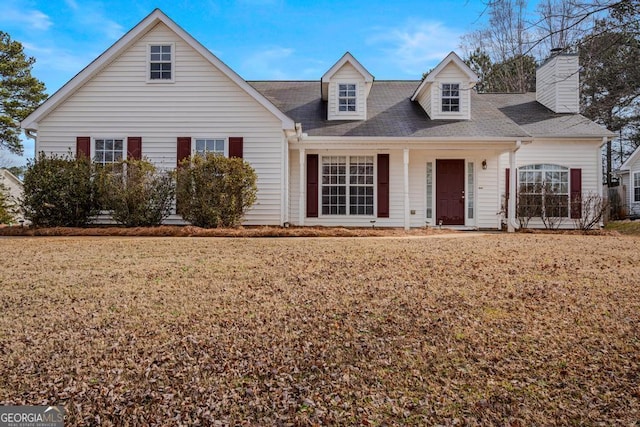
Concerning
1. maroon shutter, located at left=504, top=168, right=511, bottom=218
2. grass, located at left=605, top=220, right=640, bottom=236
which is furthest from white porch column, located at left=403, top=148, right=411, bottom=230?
grass, located at left=605, top=220, right=640, bottom=236

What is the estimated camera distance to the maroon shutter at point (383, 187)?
500 inches

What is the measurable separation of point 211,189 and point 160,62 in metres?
4.45

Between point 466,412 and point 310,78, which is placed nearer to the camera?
point 466,412

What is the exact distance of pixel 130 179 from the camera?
9953 mm

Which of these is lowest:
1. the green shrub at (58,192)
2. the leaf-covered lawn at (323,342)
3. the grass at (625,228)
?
the leaf-covered lawn at (323,342)

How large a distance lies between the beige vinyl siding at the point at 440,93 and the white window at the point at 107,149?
9358mm

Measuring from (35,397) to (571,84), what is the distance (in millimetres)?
17376

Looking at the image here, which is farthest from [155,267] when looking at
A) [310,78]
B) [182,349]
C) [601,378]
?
[310,78]

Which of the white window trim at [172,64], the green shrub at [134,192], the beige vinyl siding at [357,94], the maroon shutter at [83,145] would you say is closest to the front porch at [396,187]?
the beige vinyl siding at [357,94]

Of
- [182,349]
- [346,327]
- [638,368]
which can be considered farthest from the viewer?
[346,327]

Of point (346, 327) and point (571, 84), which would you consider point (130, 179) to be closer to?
point (346, 327)

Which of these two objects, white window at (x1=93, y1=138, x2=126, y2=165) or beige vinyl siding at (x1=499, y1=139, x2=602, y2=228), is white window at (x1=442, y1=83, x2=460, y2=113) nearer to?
beige vinyl siding at (x1=499, y1=139, x2=602, y2=228)

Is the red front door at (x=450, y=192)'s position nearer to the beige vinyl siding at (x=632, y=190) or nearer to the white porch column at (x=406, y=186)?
the white porch column at (x=406, y=186)

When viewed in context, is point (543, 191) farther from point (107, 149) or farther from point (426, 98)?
point (107, 149)
